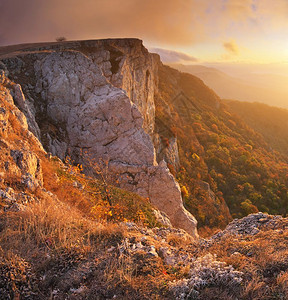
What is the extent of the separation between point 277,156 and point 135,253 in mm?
67727

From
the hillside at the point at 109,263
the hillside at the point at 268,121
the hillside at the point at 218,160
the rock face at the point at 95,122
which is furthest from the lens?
the hillside at the point at 268,121

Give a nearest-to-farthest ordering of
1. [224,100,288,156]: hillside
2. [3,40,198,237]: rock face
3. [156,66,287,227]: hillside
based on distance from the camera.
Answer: [3,40,198,237]: rock face → [156,66,287,227]: hillside → [224,100,288,156]: hillside

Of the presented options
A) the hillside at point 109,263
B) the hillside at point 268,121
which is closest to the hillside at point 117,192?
the hillside at point 109,263

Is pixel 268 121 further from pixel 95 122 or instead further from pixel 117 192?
pixel 117 192

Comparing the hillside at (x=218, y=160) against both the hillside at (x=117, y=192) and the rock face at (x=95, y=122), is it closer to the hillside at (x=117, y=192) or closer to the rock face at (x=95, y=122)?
the hillside at (x=117, y=192)

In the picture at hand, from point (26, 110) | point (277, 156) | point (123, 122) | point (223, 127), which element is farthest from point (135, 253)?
point (277, 156)

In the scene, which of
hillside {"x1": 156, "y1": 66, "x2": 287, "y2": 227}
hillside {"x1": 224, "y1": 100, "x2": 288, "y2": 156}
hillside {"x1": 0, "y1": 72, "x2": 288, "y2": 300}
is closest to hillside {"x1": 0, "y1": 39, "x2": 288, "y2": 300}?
hillside {"x1": 0, "y1": 72, "x2": 288, "y2": 300}

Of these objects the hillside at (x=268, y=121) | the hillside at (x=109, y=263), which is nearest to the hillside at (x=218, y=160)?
the hillside at (x=268, y=121)

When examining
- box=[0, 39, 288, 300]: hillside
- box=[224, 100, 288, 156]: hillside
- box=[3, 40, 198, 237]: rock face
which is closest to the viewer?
box=[0, 39, 288, 300]: hillside

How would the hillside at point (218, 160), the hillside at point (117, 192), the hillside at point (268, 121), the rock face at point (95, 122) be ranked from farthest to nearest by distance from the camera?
the hillside at point (268, 121) < the hillside at point (218, 160) < the rock face at point (95, 122) < the hillside at point (117, 192)

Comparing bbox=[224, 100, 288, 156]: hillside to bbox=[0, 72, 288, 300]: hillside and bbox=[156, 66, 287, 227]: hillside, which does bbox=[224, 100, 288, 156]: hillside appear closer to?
bbox=[156, 66, 287, 227]: hillside

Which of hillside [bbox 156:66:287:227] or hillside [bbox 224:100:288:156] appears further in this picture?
hillside [bbox 224:100:288:156]

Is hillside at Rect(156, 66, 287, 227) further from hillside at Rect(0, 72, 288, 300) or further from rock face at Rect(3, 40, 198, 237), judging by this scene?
hillside at Rect(0, 72, 288, 300)

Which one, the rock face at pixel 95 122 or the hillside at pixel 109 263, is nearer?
the hillside at pixel 109 263
